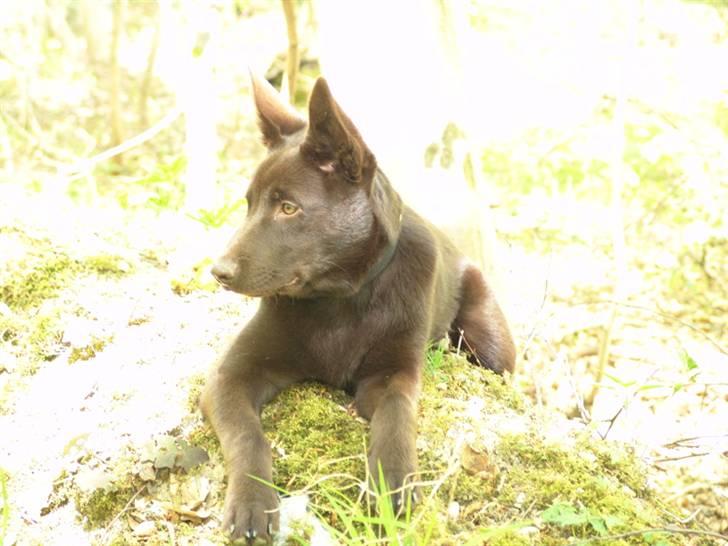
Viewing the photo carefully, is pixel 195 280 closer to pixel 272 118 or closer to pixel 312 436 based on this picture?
pixel 272 118

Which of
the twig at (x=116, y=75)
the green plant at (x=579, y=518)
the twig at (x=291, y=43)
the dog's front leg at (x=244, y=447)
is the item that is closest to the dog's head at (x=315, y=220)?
the dog's front leg at (x=244, y=447)

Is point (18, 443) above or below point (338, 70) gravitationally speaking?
below

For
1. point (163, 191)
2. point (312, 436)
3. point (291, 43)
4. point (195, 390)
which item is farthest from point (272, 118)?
point (163, 191)

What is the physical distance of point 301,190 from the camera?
2.84 metres

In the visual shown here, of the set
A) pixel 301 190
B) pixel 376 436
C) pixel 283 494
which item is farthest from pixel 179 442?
pixel 301 190

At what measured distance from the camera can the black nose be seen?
2668 mm

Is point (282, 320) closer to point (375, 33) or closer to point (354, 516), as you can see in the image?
point (354, 516)

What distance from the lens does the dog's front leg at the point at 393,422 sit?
7.89 feet

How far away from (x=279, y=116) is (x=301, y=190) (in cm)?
49

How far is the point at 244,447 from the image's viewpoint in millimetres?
2520

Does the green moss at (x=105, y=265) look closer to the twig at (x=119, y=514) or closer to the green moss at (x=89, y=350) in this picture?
the green moss at (x=89, y=350)

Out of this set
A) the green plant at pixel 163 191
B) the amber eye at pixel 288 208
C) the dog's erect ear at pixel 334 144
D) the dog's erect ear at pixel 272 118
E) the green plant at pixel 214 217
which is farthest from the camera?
the green plant at pixel 163 191

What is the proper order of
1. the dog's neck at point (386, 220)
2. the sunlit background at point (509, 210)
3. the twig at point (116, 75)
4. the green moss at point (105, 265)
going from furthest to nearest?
the twig at point (116, 75) < the green moss at point (105, 265) < the sunlit background at point (509, 210) < the dog's neck at point (386, 220)

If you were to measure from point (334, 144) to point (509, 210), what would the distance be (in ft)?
15.1
